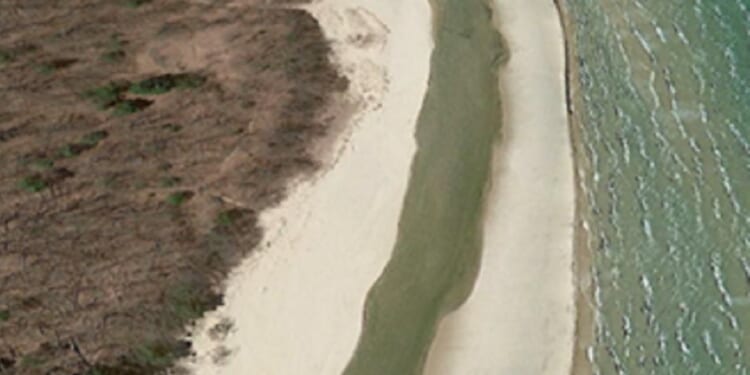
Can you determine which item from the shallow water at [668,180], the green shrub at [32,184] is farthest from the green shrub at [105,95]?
the shallow water at [668,180]

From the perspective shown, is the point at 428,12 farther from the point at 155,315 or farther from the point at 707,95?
the point at 155,315

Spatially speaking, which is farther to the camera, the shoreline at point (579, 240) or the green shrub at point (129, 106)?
the green shrub at point (129, 106)

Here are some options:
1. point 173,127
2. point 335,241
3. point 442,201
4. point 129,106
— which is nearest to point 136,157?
point 173,127

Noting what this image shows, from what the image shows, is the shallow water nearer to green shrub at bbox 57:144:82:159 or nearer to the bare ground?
the bare ground

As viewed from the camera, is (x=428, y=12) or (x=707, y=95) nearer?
(x=707, y=95)

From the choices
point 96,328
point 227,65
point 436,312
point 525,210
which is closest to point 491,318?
point 436,312

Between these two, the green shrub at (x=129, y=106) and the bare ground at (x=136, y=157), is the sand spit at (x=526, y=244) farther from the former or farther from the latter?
the green shrub at (x=129, y=106)
